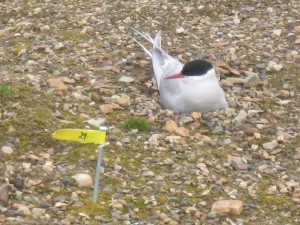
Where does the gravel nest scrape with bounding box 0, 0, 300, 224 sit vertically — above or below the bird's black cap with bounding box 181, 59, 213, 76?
below

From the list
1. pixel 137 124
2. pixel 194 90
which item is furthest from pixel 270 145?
pixel 137 124

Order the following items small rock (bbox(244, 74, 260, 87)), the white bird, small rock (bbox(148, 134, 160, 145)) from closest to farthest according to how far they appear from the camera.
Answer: small rock (bbox(148, 134, 160, 145)), the white bird, small rock (bbox(244, 74, 260, 87))

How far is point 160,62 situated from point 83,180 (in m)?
2.68

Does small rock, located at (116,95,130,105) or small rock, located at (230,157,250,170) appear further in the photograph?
small rock, located at (116,95,130,105)

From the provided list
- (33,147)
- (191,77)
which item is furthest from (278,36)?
(33,147)

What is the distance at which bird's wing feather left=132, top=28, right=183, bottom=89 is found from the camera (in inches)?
312

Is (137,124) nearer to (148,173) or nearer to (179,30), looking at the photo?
(148,173)

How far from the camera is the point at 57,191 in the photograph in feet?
18.6

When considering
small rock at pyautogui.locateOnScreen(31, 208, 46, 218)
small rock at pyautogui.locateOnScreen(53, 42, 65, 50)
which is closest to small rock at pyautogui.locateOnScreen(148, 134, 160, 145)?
small rock at pyautogui.locateOnScreen(31, 208, 46, 218)

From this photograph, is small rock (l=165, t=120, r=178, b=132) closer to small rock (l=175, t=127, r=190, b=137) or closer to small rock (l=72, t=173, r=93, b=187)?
small rock (l=175, t=127, r=190, b=137)

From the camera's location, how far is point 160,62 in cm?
817

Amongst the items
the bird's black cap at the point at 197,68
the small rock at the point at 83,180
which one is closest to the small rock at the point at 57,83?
the bird's black cap at the point at 197,68

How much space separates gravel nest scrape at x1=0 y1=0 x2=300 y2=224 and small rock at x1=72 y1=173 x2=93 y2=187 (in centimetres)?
→ 6

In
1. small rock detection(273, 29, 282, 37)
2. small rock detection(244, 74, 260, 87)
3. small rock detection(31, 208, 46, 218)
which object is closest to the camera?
small rock detection(31, 208, 46, 218)
